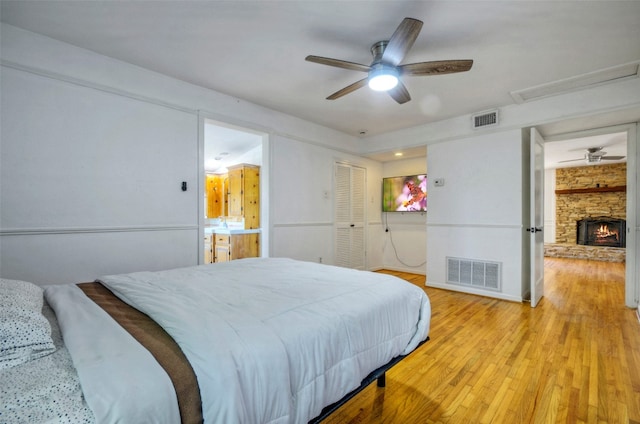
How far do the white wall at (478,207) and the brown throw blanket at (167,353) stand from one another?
13.3ft

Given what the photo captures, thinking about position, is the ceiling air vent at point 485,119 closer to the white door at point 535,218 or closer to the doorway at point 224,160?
the white door at point 535,218

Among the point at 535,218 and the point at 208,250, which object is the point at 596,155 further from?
the point at 208,250

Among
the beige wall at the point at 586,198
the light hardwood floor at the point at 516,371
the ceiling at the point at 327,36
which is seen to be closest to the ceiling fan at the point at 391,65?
the ceiling at the point at 327,36

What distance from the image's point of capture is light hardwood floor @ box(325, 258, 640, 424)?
1.66 meters

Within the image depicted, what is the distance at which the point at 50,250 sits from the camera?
7.56 ft

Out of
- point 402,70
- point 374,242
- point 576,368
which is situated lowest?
point 576,368

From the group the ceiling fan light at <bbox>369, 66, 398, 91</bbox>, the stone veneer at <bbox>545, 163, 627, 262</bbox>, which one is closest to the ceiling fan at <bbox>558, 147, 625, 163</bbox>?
the stone veneer at <bbox>545, 163, 627, 262</bbox>

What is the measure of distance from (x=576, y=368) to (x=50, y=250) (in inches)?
165

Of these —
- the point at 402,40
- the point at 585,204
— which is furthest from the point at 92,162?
the point at 585,204

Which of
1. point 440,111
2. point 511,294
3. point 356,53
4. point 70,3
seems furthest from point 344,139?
point 70,3

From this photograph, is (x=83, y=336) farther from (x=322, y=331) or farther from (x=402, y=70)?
(x=402, y=70)

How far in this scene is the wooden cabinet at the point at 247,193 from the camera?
5160mm

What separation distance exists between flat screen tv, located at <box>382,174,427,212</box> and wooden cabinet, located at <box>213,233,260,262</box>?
2663 millimetres

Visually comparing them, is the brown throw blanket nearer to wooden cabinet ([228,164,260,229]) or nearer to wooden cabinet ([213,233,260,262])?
wooden cabinet ([213,233,260,262])
